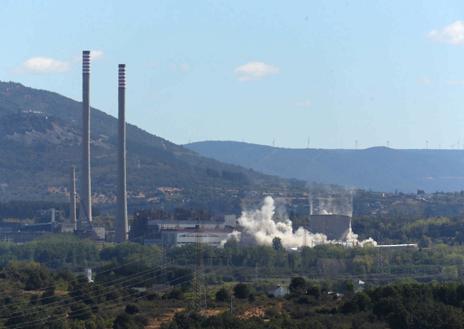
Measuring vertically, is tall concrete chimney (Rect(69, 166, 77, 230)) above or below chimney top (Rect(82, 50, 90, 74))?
below

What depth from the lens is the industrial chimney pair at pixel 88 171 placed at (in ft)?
495

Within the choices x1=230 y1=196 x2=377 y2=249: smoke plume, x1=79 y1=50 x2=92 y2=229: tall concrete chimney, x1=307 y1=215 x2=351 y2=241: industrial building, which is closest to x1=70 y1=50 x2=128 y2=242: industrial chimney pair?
x1=79 y1=50 x2=92 y2=229: tall concrete chimney

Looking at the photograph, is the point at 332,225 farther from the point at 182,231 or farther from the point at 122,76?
the point at 122,76

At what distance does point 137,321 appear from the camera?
67188mm

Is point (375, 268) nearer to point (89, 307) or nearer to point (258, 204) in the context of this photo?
point (89, 307)

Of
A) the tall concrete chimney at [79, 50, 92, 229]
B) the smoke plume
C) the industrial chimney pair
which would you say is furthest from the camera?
the tall concrete chimney at [79, 50, 92, 229]

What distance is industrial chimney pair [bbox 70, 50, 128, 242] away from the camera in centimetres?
15100

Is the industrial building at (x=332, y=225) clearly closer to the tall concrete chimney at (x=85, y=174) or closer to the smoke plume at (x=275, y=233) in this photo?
the smoke plume at (x=275, y=233)

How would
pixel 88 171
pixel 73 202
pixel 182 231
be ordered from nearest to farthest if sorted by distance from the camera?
pixel 182 231, pixel 88 171, pixel 73 202

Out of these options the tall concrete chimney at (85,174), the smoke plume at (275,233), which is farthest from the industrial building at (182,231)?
the tall concrete chimney at (85,174)

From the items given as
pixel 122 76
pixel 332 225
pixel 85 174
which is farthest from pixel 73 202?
pixel 332 225

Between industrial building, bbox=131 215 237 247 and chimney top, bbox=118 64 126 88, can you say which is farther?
chimney top, bbox=118 64 126 88

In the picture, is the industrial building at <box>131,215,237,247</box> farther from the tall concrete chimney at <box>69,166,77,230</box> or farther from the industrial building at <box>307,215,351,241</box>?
the tall concrete chimney at <box>69,166,77,230</box>

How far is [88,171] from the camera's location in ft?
514
